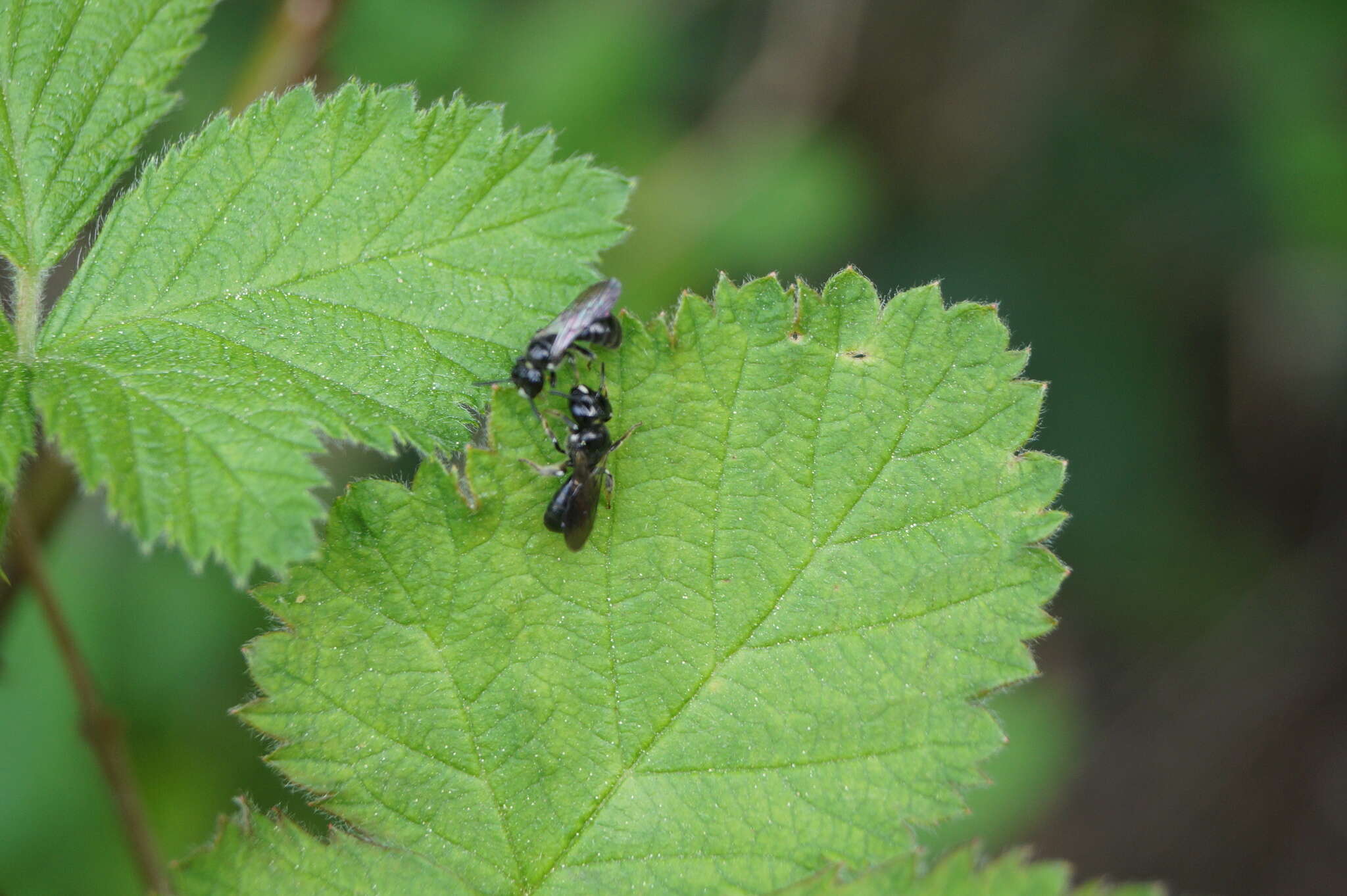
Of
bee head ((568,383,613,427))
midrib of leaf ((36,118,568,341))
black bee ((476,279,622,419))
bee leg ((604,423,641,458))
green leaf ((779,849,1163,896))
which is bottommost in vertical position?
green leaf ((779,849,1163,896))

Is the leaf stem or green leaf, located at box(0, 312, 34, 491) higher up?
green leaf, located at box(0, 312, 34, 491)

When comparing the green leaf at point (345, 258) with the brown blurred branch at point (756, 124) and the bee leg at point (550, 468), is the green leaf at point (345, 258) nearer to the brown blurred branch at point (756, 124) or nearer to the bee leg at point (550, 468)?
the bee leg at point (550, 468)

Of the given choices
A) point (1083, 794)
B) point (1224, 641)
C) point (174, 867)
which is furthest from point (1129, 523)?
point (174, 867)

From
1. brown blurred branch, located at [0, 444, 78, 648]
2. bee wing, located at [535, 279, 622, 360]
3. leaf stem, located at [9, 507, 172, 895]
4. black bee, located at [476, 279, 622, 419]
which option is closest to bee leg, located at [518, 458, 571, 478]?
black bee, located at [476, 279, 622, 419]

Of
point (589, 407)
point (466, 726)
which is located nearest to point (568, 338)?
point (589, 407)

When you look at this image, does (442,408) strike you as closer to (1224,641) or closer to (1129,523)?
(1129,523)

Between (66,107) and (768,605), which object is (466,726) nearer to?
(768,605)

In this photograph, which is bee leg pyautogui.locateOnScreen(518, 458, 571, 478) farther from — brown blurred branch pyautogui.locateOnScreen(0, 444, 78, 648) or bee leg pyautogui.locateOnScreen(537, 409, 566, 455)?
brown blurred branch pyautogui.locateOnScreen(0, 444, 78, 648)
